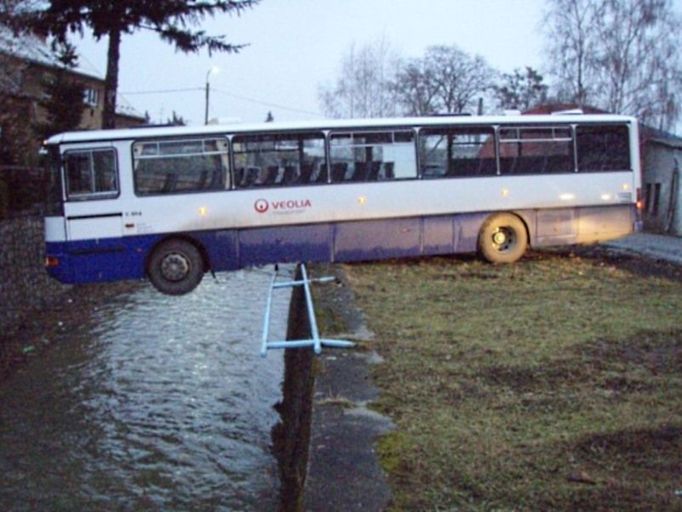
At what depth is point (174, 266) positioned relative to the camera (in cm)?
1512

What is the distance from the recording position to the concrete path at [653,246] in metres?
19.9

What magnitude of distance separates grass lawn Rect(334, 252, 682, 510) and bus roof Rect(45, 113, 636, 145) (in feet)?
15.6

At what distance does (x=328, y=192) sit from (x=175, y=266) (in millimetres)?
3164

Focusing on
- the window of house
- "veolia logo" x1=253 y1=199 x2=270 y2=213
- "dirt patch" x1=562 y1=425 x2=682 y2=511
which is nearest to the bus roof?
"veolia logo" x1=253 y1=199 x2=270 y2=213

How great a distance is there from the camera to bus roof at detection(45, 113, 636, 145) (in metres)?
15.0

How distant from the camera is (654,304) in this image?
10789 mm

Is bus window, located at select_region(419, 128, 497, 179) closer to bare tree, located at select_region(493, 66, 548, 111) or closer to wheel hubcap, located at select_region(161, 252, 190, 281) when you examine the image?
wheel hubcap, located at select_region(161, 252, 190, 281)

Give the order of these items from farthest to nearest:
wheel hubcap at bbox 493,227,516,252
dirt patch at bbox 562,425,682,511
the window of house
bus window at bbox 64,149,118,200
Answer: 1. the window of house
2. wheel hubcap at bbox 493,227,516,252
3. bus window at bbox 64,149,118,200
4. dirt patch at bbox 562,425,682,511

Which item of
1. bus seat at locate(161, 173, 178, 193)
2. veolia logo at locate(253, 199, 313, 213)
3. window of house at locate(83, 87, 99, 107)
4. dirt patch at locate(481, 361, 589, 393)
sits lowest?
dirt patch at locate(481, 361, 589, 393)

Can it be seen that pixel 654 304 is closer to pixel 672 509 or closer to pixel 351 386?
pixel 351 386

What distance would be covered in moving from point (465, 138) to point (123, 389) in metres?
8.81

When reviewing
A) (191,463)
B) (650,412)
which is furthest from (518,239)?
(650,412)

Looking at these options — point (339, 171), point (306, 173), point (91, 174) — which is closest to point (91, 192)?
point (91, 174)

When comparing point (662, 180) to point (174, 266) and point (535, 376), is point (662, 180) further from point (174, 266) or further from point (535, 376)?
point (535, 376)
